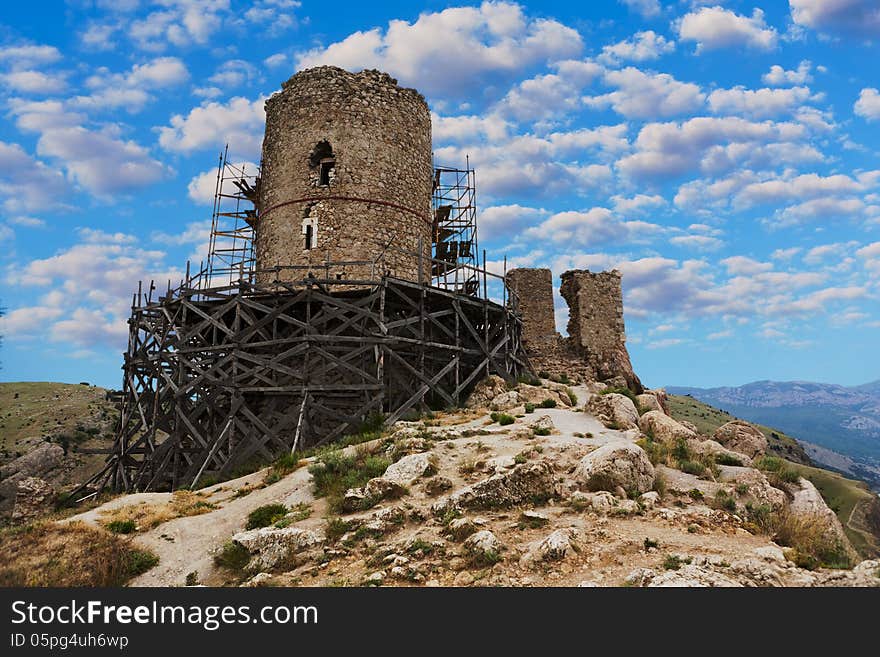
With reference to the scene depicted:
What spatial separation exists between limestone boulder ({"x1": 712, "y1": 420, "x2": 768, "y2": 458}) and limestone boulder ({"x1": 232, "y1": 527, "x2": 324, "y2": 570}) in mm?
12051

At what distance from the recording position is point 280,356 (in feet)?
63.6

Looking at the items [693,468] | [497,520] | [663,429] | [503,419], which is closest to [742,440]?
[663,429]

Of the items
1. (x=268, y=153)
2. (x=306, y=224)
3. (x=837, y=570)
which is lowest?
(x=837, y=570)

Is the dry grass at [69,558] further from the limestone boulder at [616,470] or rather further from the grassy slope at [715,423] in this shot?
the grassy slope at [715,423]

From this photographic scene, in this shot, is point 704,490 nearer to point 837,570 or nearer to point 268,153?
point 837,570

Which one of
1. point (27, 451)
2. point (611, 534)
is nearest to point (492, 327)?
point (611, 534)

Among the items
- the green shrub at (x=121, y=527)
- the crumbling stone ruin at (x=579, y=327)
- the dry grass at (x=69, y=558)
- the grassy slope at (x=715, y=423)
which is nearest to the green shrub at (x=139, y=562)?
the dry grass at (x=69, y=558)

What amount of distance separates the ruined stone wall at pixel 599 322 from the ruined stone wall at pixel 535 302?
850 mm

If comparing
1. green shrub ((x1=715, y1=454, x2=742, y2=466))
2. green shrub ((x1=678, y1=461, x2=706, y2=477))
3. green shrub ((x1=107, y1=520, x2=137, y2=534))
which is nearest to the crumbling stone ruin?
green shrub ((x1=715, y1=454, x2=742, y2=466))

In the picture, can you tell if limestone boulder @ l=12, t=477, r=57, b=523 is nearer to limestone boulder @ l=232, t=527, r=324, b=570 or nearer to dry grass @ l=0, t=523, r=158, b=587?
dry grass @ l=0, t=523, r=158, b=587

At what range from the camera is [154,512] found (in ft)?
46.1

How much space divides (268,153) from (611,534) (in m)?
19.1

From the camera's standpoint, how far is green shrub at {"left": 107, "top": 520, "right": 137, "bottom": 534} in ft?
42.8

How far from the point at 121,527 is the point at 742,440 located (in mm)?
15631
